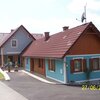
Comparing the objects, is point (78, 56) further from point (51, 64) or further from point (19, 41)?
point (19, 41)

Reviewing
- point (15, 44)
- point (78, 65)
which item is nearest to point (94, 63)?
point (78, 65)

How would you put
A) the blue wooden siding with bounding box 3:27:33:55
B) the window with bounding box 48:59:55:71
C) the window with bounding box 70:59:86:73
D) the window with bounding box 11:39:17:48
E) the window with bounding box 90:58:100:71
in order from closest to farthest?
the window with bounding box 70:59:86:73 < the window with bounding box 90:58:100:71 < the window with bounding box 48:59:55:71 < the blue wooden siding with bounding box 3:27:33:55 < the window with bounding box 11:39:17:48

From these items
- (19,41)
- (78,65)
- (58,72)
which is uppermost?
(19,41)

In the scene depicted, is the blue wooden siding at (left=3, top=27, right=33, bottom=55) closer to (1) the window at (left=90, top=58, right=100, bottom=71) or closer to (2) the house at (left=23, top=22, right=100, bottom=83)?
(2) the house at (left=23, top=22, right=100, bottom=83)

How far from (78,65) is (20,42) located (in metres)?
21.5

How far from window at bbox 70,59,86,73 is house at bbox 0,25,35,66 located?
69.5 feet

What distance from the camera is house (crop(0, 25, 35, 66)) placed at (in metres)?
42.5

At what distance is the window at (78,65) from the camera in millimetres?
22766

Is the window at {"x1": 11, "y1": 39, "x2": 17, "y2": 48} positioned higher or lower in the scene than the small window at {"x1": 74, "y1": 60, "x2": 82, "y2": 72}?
higher

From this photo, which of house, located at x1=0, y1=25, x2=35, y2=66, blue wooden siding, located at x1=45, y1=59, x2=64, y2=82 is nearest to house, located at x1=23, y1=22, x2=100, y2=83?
blue wooden siding, located at x1=45, y1=59, x2=64, y2=82

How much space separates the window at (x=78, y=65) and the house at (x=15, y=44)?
21.2m

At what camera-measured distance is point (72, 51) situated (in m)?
22.8

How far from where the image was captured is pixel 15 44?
141ft

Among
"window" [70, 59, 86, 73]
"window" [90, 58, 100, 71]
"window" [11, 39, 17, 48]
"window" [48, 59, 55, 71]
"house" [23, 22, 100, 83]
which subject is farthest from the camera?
"window" [11, 39, 17, 48]
